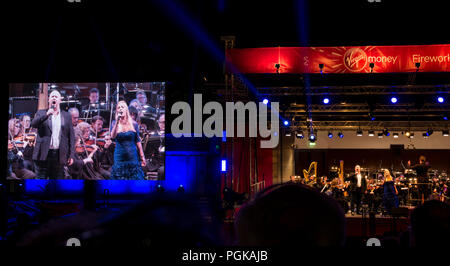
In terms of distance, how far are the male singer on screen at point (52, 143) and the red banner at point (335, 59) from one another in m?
5.94

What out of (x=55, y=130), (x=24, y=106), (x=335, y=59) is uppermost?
(x=335, y=59)

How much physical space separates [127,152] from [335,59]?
692 centimetres

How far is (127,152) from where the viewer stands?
42.4 feet

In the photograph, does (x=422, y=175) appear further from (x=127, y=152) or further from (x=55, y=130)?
(x=55, y=130)

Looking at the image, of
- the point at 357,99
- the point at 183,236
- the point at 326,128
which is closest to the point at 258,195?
the point at 183,236

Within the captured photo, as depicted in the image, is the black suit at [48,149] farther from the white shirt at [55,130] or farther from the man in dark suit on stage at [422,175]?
the man in dark suit on stage at [422,175]

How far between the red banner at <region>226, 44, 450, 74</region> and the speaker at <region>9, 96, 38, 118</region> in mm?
6730

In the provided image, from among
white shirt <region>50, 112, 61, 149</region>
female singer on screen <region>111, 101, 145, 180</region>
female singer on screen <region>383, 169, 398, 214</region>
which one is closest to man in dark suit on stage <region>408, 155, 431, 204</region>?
female singer on screen <region>383, 169, 398, 214</region>

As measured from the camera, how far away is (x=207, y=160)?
18969 millimetres

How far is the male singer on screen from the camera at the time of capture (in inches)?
510

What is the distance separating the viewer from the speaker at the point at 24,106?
13.1 meters

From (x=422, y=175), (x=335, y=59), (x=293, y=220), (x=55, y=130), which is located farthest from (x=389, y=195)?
(x=293, y=220)

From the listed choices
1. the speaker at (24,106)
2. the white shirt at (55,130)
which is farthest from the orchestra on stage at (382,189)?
the speaker at (24,106)

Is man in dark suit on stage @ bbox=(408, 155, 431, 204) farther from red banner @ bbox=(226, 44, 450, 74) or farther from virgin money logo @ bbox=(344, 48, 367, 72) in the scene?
virgin money logo @ bbox=(344, 48, 367, 72)
